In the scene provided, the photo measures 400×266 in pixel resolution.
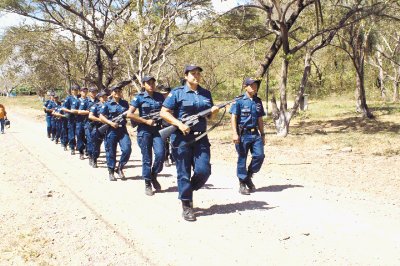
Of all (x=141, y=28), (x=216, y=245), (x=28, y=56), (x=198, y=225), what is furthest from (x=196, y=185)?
(x=28, y=56)

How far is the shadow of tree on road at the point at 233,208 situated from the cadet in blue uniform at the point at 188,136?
44cm

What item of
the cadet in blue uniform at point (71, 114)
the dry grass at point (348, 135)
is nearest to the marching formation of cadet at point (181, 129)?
the cadet in blue uniform at point (71, 114)

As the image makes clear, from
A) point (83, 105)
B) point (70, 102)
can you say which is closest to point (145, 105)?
point (83, 105)

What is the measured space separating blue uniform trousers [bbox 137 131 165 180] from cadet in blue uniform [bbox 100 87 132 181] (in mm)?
1040

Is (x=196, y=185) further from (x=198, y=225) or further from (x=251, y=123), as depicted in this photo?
(x=251, y=123)

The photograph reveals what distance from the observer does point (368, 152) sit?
11.3 metres

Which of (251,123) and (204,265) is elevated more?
(251,123)

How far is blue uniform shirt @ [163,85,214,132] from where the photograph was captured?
5.40 metres

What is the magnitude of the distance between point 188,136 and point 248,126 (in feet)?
4.92

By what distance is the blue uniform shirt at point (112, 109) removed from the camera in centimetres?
834

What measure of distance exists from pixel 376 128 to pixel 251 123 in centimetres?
1167

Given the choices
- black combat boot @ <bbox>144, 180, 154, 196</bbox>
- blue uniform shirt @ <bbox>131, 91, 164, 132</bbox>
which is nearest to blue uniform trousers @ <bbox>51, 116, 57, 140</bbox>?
blue uniform shirt @ <bbox>131, 91, 164, 132</bbox>

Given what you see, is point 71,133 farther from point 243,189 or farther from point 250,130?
point 250,130

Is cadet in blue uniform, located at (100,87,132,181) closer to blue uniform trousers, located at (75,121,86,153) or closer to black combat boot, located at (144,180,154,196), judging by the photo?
black combat boot, located at (144,180,154,196)
